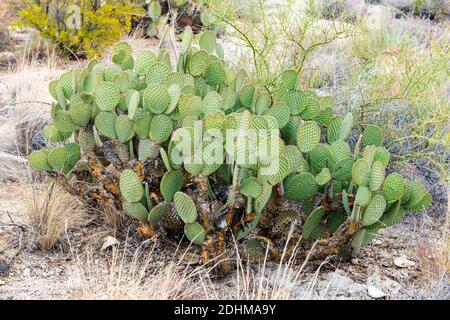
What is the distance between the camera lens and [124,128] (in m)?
2.87

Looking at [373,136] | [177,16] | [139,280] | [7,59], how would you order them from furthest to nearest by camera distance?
[177,16], [7,59], [373,136], [139,280]

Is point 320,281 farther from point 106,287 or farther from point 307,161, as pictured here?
point 106,287

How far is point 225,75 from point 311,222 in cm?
92

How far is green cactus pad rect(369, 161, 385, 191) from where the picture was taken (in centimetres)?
260

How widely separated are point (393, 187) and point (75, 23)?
4334mm

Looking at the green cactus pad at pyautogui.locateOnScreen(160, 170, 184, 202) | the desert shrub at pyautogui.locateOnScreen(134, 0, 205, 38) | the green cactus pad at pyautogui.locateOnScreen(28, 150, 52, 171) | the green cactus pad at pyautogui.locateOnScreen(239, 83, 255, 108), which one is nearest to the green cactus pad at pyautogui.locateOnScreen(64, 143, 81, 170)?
the green cactus pad at pyautogui.locateOnScreen(28, 150, 52, 171)

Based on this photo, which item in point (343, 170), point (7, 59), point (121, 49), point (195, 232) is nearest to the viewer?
point (195, 232)

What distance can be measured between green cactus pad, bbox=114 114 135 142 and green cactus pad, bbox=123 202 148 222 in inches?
11.9

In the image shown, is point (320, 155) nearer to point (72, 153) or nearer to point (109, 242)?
point (109, 242)

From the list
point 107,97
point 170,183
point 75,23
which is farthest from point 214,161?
point 75,23

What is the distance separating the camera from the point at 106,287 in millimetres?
2650

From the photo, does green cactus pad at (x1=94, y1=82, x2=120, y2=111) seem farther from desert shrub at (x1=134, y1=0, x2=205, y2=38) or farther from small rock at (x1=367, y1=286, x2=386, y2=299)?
desert shrub at (x1=134, y1=0, x2=205, y2=38)

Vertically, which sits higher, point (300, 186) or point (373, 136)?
point (373, 136)
